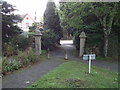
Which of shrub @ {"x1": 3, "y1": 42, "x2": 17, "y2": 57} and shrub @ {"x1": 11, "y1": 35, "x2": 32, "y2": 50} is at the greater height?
shrub @ {"x1": 11, "y1": 35, "x2": 32, "y2": 50}

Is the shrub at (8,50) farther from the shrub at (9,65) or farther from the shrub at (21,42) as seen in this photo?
the shrub at (9,65)

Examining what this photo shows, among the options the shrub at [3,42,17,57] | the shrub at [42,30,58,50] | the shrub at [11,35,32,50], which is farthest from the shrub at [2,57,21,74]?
the shrub at [42,30,58,50]

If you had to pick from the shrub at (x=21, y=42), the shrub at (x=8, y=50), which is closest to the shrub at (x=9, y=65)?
the shrub at (x=8, y=50)

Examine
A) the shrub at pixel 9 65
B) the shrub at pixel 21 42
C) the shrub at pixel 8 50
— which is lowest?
the shrub at pixel 9 65

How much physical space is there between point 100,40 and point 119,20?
2253mm

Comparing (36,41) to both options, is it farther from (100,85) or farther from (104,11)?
(100,85)

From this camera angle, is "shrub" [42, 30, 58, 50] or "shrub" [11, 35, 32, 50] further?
"shrub" [42, 30, 58, 50]

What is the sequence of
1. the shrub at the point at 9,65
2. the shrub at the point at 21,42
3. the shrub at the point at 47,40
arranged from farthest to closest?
the shrub at the point at 47,40 → the shrub at the point at 21,42 → the shrub at the point at 9,65

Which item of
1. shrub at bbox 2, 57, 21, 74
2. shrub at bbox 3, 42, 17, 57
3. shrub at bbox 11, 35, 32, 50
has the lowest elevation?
shrub at bbox 2, 57, 21, 74

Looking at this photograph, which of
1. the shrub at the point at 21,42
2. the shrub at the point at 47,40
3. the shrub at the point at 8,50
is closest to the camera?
the shrub at the point at 8,50

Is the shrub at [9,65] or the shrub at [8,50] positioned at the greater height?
the shrub at [8,50]

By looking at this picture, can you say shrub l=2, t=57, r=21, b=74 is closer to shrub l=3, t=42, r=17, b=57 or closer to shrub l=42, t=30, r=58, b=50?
shrub l=3, t=42, r=17, b=57

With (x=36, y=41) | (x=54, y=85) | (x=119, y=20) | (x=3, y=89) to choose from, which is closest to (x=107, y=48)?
(x=119, y=20)

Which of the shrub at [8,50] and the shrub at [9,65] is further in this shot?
the shrub at [8,50]
